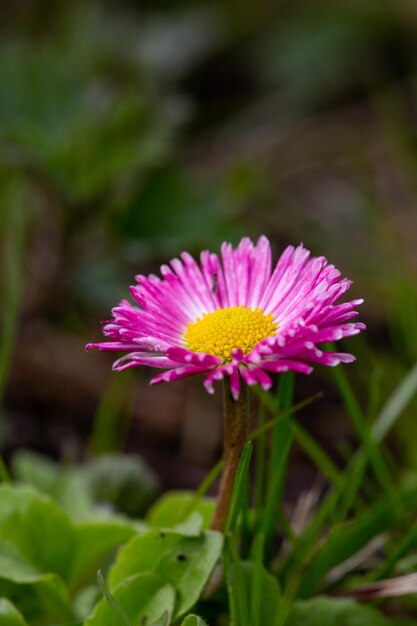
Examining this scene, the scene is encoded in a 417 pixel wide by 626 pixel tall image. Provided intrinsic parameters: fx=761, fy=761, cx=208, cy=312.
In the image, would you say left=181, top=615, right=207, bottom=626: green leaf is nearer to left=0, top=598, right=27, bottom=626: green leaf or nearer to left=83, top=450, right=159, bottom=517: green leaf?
left=0, top=598, right=27, bottom=626: green leaf

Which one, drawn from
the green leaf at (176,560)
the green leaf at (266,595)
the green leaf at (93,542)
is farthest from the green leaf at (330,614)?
the green leaf at (93,542)

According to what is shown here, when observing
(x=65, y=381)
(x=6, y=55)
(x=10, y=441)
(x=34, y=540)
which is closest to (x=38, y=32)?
(x=6, y=55)

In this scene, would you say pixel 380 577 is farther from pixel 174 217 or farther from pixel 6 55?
pixel 6 55

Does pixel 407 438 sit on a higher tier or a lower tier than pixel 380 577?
higher

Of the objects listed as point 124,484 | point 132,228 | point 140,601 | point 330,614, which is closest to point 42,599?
point 140,601

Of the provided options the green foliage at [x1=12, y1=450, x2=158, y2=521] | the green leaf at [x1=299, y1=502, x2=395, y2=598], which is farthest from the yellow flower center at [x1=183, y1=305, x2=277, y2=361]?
the green foliage at [x1=12, y1=450, x2=158, y2=521]

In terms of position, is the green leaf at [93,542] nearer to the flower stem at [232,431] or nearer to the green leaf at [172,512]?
the green leaf at [172,512]
